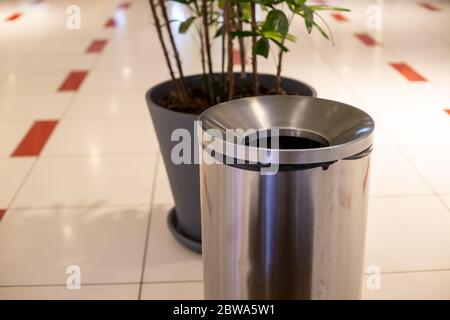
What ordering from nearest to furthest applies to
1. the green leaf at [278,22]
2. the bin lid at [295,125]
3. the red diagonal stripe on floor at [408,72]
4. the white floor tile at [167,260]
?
the bin lid at [295,125]
the green leaf at [278,22]
the white floor tile at [167,260]
the red diagonal stripe on floor at [408,72]

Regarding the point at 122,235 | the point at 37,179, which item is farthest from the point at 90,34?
the point at 122,235

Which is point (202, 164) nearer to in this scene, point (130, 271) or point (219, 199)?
point (219, 199)

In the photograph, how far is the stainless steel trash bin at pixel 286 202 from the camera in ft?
3.39

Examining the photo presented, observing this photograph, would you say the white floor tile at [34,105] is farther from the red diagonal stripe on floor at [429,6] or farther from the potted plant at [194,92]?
the red diagonal stripe on floor at [429,6]

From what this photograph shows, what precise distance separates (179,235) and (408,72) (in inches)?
89.5

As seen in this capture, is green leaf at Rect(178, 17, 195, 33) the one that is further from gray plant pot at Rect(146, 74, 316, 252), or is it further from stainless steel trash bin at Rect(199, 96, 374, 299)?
stainless steel trash bin at Rect(199, 96, 374, 299)

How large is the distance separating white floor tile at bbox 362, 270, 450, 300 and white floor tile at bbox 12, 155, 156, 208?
0.91m

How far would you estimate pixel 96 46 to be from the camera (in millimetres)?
4543

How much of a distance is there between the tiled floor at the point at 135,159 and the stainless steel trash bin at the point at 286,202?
1.96ft

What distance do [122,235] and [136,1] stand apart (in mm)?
4898

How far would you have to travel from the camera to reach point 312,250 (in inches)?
42.8

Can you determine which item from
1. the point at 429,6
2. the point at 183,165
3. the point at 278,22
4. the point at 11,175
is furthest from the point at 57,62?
the point at 429,6

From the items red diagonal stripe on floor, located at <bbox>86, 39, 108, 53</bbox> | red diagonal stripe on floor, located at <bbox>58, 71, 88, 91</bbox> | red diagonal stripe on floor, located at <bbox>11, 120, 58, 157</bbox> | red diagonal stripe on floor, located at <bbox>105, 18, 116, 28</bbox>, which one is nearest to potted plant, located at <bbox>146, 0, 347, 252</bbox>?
red diagonal stripe on floor, located at <bbox>11, 120, 58, 157</bbox>

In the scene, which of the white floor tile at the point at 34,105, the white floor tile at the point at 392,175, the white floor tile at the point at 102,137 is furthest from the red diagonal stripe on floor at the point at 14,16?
the white floor tile at the point at 392,175
